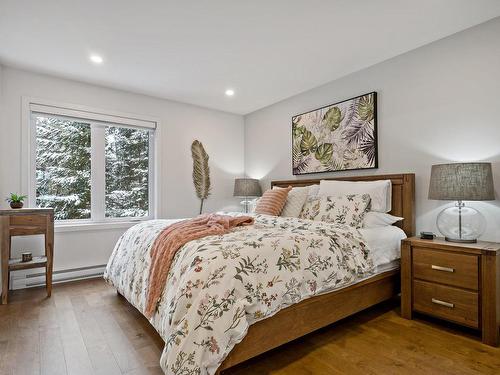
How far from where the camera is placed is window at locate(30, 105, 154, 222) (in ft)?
10.9

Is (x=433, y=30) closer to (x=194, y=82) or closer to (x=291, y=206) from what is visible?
(x=291, y=206)

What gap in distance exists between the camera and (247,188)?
4355 mm

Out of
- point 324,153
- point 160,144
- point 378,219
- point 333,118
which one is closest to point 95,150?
point 160,144

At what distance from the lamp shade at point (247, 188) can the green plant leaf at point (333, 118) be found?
146cm

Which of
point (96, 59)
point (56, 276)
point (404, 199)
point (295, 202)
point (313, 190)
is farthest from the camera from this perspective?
point (313, 190)

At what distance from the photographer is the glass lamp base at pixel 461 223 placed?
7.33ft

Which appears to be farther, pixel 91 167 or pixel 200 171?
pixel 200 171

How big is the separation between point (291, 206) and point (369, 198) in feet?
2.63

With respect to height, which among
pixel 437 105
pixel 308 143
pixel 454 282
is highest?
pixel 437 105

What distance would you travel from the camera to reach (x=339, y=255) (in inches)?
79.4

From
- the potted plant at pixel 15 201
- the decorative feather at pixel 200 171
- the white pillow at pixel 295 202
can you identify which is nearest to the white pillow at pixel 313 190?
the white pillow at pixel 295 202

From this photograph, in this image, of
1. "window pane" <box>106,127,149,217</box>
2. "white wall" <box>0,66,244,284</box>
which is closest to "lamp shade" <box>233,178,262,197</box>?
"white wall" <box>0,66,244,284</box>

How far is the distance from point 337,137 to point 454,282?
1.87m

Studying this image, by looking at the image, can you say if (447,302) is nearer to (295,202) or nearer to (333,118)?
(295,202)
